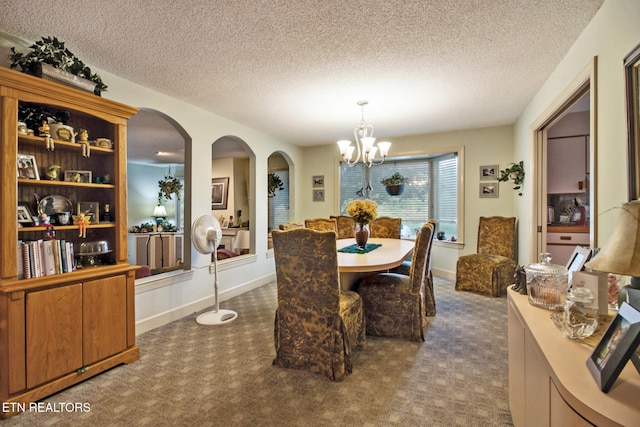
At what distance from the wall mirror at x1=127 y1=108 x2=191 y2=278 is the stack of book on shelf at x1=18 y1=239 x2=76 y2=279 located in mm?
1303

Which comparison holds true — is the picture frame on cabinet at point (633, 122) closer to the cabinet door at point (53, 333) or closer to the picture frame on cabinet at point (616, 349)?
the picture frame on cabinet at point (616, 349)

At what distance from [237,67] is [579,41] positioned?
102 inches

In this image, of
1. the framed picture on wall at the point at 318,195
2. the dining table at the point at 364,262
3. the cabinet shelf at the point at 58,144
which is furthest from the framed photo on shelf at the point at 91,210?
the framed picture on wall at the point at 318,195

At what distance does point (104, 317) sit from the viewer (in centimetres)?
224

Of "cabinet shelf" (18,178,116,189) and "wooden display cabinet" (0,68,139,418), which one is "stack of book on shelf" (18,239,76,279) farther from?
"cabinet shelf" (18,178,116,189)

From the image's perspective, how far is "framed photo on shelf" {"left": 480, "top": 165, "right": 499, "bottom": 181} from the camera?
4691 mm

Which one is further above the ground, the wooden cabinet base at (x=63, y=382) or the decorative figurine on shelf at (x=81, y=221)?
the decorative figurine on shelf at (x=81, y=221)

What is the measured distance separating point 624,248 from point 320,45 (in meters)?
2.11

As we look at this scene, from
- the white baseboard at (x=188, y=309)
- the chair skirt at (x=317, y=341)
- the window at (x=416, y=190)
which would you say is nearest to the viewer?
the chair skirt at (x=317, y=341)

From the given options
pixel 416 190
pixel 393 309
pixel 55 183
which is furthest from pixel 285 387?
pixel 416 190

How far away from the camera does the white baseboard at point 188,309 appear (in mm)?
2998

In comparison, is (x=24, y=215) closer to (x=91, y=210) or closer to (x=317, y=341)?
(x=91, y=210)

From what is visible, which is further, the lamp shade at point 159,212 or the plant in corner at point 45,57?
the lamp shade at point 159,212

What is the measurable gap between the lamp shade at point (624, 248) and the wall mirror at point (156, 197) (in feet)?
11.6
